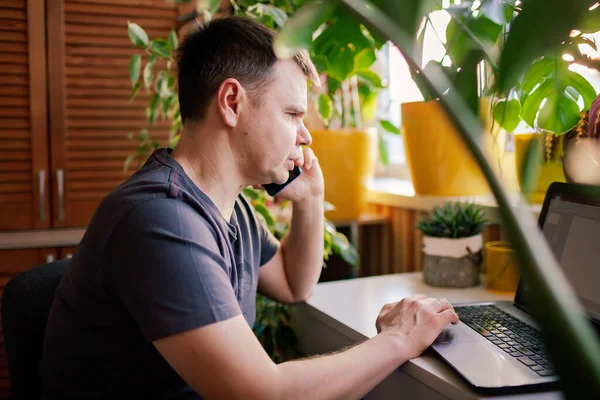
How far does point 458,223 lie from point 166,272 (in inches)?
34.7

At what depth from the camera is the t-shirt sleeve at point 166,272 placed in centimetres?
82

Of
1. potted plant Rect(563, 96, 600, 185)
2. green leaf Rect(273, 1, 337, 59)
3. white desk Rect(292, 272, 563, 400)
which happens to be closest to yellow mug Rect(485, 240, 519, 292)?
white desk Rect(292, 272, 563, 400)

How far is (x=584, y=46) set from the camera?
1.12 metres

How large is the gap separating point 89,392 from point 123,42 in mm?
1630

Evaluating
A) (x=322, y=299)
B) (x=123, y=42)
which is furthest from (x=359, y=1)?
(x=123, y=42)

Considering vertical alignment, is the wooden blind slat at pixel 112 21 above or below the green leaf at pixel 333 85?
above

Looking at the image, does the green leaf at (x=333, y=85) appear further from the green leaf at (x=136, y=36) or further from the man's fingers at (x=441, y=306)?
the man's fingers at (x=441, y=306)

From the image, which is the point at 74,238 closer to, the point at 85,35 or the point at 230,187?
the point at 85,35

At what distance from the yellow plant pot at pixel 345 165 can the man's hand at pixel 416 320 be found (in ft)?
3.01

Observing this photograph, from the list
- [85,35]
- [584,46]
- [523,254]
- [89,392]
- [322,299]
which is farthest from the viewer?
[85,35]

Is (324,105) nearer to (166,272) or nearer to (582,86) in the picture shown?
(582,86)

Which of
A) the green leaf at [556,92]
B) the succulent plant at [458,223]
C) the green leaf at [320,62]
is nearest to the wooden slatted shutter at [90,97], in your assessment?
the green leaf at [320,62]

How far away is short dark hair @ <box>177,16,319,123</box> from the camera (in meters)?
1.12

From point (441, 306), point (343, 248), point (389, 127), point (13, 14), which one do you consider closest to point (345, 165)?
point (389, 127)
